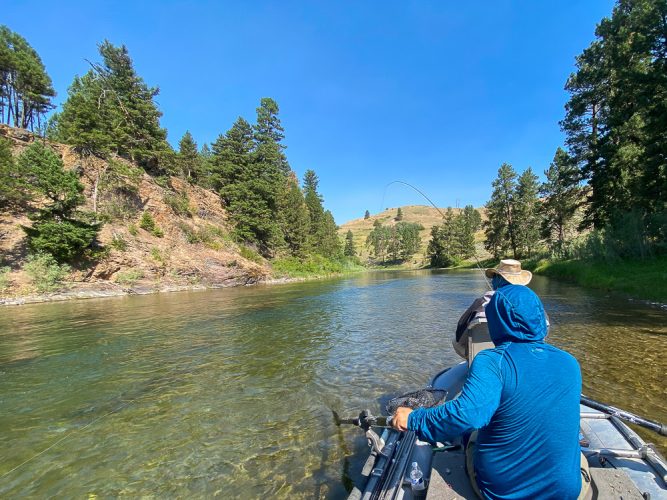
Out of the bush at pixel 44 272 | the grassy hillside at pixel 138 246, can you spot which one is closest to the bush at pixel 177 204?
the grassy hillside at pixel 138 246

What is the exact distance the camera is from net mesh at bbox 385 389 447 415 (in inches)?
173

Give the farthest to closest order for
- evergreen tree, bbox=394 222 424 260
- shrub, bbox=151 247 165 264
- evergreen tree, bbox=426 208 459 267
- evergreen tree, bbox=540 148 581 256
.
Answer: evergreen tree, bbox=394 222 424 260 < evergreen tree, bbox=426 208 459 267 < evergreen tree, bbox=540 148 581 256 < shrub, bbox=151 247 165 264

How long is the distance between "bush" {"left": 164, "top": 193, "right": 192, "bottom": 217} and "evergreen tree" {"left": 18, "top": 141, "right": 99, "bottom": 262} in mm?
13320

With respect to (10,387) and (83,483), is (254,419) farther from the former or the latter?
(10,387)

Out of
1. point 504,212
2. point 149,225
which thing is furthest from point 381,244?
point 149,225

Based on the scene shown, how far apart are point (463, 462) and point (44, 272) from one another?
31065 mm

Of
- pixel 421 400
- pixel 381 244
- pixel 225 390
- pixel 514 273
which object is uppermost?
pixel 381 244

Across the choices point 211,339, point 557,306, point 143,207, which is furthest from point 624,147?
point 143,207

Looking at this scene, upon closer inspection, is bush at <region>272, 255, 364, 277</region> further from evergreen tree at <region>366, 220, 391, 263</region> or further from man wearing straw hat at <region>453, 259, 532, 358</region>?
evergreen tree at <region>366, 220, 391, 263</region>

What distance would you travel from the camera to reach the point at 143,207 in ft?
122

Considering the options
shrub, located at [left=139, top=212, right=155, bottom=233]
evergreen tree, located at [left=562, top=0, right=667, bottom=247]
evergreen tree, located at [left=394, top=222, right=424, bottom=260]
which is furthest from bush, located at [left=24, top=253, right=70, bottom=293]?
evergreen tree, located at [left=394, top=222, right=424, bottom=260]

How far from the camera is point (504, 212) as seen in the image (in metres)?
62.4

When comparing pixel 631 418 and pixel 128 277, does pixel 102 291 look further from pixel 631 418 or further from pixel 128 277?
pixel 631 418

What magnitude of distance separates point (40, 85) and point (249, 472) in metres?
63.6
